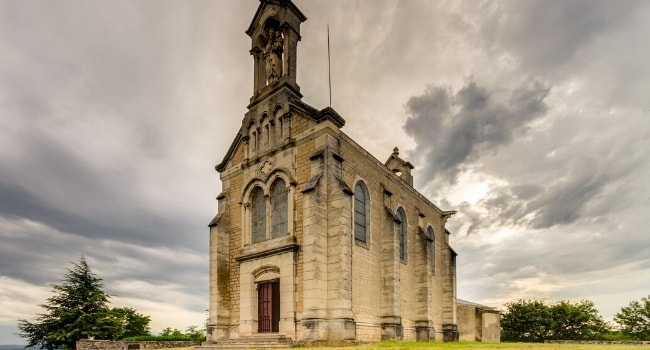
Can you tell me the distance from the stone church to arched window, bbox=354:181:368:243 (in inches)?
1.9

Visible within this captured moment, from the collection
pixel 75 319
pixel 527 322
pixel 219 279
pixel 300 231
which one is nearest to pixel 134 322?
pixel 75 319

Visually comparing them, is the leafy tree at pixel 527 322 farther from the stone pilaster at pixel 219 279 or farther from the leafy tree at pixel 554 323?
the stone pilaster at pixel 219 279

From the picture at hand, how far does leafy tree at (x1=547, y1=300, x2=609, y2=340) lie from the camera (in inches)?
1745

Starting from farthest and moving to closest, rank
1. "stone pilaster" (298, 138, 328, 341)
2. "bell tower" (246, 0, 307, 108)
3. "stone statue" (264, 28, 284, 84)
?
1. "stone statue" (264, 28, 284, 84)
2. "bell tower" (246, 0, 307, 108)
3. "stone pilaster" (298, 138, 328, 341)

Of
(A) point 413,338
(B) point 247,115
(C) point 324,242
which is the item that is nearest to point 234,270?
(C) point 324,242

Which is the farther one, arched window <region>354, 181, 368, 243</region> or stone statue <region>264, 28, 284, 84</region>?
stone statue <region>264, 28, 284, 84</region>

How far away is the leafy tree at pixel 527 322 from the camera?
44656 millimetres

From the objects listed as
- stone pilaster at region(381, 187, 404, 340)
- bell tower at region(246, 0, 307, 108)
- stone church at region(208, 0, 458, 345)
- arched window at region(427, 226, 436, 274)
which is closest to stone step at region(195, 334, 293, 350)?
stone church at region(208, 0, 458, 345)

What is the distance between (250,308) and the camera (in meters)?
18.8

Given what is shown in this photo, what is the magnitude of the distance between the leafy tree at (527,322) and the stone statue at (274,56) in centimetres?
3918

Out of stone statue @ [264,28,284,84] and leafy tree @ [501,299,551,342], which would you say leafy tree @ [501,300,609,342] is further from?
stone statue @ [264,28,284,84]

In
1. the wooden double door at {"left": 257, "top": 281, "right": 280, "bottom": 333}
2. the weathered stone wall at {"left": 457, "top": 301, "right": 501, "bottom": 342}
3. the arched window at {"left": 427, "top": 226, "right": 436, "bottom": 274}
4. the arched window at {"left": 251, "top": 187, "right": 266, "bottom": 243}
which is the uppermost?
the arched window at {"left": 251, "top": 187, "right": 266, "bottom": 243}

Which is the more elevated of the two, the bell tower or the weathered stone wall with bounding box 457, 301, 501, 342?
the bell tower

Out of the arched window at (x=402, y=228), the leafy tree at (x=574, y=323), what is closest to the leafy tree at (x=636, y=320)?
the leafy tree at (x=574, y=323)
